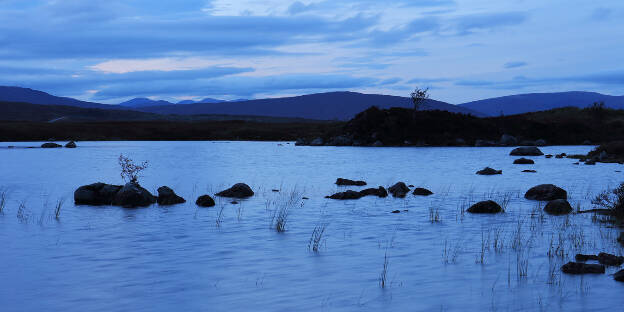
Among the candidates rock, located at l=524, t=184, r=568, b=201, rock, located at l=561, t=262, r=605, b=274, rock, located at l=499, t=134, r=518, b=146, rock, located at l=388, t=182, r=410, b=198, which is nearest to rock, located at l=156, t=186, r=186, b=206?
rock, located at l=388, t=182, r=410, b=198

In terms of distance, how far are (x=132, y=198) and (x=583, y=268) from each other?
1877 cm

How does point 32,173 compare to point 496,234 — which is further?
point 32,173

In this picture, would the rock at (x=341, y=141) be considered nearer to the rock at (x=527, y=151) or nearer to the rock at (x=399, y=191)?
the rock at (x=527, y=151)

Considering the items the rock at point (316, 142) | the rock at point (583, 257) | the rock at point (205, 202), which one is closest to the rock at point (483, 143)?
the rock at point (316, 142)

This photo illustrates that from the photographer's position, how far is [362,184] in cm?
3588

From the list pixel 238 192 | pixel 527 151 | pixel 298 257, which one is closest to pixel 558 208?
pixel 298 257

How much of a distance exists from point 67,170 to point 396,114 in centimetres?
6424

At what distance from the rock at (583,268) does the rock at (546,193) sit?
1473 cm

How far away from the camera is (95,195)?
87.6ft

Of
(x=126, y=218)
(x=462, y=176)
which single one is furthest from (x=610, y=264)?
(x=462, y=176)

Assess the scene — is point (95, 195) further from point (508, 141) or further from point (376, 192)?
point (508, 141)

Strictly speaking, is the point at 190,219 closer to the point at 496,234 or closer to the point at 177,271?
the point at 177,271

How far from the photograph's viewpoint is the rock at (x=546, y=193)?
2709 cm

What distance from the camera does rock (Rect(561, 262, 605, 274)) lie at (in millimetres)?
12836
